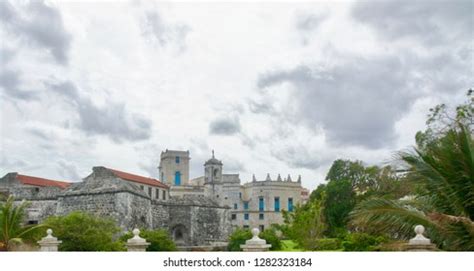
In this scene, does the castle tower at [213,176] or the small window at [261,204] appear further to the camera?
the small window at [261,204]

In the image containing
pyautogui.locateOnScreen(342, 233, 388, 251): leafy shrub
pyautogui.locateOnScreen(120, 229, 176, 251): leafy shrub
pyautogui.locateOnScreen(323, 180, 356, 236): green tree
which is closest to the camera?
pyautogui.locateOnScreen(120, 229, 176, 251): leafy shrub

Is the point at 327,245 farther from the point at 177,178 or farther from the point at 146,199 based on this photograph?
→ the point at 177,178

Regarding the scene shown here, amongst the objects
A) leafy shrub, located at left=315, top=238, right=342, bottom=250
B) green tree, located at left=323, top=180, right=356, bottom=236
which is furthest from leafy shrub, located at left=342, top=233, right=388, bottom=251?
green tree, located at left=323, top=180, right=356, bottom=236

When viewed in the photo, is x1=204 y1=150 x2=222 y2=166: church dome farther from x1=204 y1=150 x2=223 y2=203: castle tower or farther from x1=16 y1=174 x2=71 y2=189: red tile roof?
x1=16 y1=174 x2=71 y2=189: red tile roof

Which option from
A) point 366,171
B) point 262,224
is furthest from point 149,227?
point 262,224

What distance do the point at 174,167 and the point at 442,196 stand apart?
122 ft

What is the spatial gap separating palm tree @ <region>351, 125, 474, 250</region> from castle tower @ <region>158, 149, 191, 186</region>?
36431mm

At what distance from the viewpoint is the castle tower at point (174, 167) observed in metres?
44.5

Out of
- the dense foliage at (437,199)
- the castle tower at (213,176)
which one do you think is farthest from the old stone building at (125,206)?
the dense foliage at (437,199)

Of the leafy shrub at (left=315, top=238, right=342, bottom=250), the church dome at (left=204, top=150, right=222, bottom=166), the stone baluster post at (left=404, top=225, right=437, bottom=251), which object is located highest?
the church dome at (left=204, top=150, right=222, bottom=166)

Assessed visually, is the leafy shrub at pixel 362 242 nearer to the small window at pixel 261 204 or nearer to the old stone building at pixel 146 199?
the old stone building at pixel 146 199

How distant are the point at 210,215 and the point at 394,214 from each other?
2252 cm

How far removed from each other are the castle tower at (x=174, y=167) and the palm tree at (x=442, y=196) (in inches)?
1434

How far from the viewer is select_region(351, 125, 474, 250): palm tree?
8.08 metres
